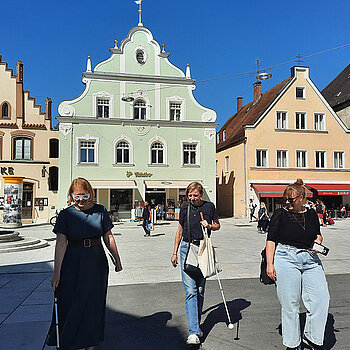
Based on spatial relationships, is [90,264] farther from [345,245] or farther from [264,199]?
[264,199]

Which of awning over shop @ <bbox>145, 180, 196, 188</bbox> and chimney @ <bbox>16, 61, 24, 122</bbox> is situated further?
chimney @ <bbox>16, 61, 24, 122</bbox>

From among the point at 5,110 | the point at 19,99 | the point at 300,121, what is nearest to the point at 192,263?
the point at 19,99

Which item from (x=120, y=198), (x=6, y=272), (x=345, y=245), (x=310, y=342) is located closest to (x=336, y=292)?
(x=310, y=342)

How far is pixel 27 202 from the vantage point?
30.3 metres

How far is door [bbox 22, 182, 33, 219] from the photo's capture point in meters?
30.0

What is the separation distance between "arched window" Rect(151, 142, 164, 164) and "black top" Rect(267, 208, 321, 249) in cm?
2634

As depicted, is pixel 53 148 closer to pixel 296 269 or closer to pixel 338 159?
pixel 338 159

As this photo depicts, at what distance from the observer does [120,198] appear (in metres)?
29.9

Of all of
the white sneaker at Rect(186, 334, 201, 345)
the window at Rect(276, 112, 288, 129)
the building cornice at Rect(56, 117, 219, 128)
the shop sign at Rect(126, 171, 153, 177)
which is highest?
the window at Rect(276, 112, 288, 129)

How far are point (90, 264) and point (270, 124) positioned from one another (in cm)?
3108

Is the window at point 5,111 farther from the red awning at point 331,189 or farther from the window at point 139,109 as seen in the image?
the red awning at point 331,189

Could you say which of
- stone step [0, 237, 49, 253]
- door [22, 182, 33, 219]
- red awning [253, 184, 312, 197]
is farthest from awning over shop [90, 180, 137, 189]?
stone step [0, 237, 49, 253]

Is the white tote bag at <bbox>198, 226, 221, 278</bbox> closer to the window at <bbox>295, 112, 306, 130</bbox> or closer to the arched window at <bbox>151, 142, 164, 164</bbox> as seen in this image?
the arched window at <bbox>151, 142, 164, 164</bbox>

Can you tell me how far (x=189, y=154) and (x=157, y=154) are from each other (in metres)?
2.55
